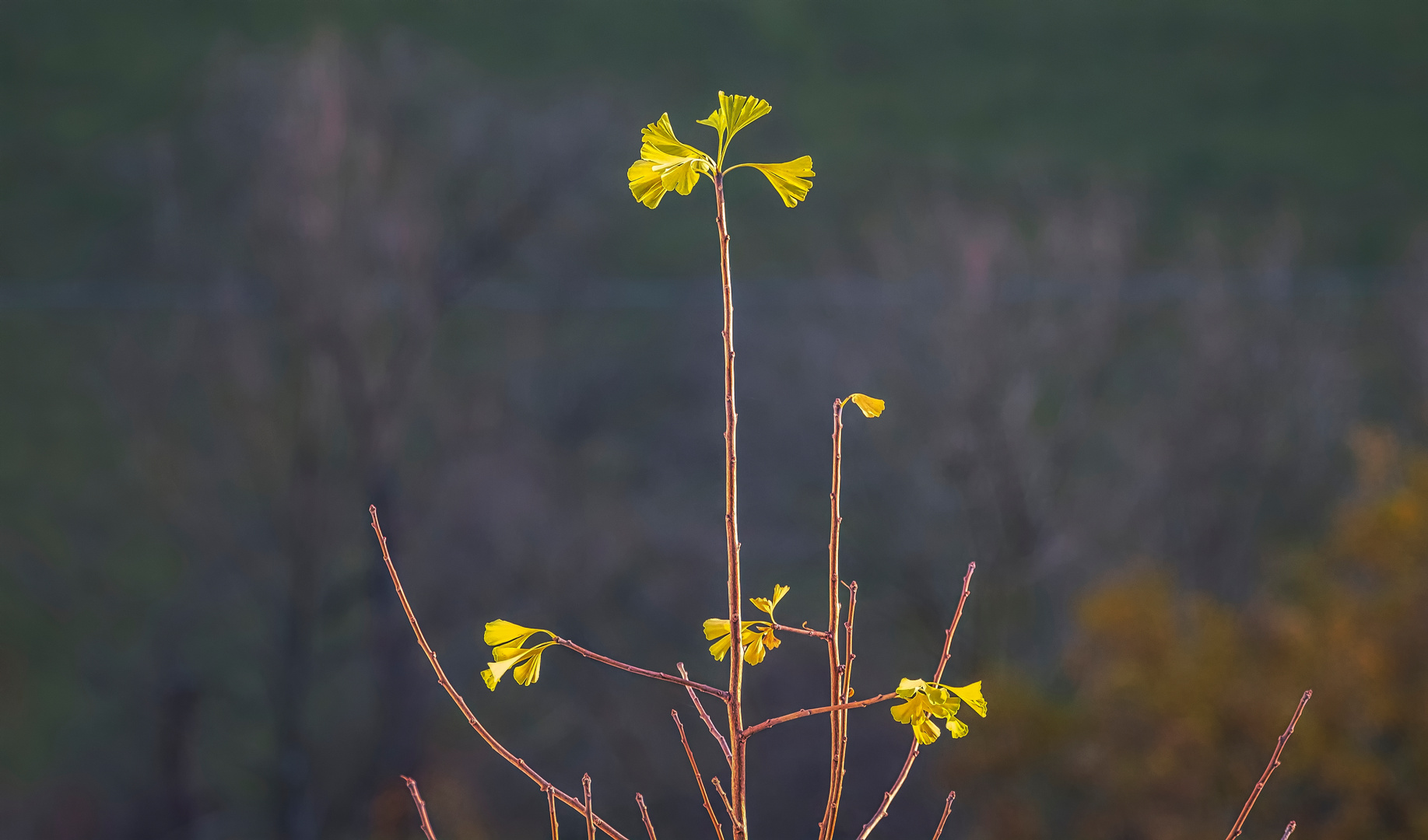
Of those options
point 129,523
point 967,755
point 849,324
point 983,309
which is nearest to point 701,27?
point 849,324

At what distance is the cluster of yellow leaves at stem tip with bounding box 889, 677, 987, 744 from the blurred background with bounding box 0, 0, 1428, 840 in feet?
12.7

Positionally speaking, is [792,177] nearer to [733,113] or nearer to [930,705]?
[733,113]

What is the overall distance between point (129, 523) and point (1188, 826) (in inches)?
223

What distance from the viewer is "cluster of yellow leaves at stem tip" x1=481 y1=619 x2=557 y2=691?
56 centimetres

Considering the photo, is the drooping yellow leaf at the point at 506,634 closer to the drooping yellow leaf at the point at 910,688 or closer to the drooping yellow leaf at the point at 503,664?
the drooping yellow leaf at the point at 503,664

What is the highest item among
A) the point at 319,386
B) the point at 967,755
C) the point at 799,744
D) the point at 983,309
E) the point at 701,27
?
the point at 701,27

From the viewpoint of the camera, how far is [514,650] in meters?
0.58

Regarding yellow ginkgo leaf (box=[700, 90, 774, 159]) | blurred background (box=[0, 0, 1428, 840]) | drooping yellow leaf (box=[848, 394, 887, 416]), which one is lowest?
blurred background (box=[0, 0, 1428, 840])

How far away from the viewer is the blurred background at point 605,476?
5414 mm

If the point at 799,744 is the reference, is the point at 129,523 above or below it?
above

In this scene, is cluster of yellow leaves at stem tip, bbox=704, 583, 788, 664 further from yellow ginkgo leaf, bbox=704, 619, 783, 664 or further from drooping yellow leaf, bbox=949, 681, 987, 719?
drooping yellow leaf, bbox=949, 681, 987, 719

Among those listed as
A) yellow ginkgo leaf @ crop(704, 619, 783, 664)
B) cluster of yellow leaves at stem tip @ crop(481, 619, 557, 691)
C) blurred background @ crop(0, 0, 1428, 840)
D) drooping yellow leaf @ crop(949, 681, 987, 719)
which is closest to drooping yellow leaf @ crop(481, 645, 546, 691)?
cluster of yellow leaves at stem tip @ crop(481, 619, 557, 691)

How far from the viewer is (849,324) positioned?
6.21 metres

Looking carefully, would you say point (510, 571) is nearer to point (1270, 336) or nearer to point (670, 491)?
point (670, 491)
